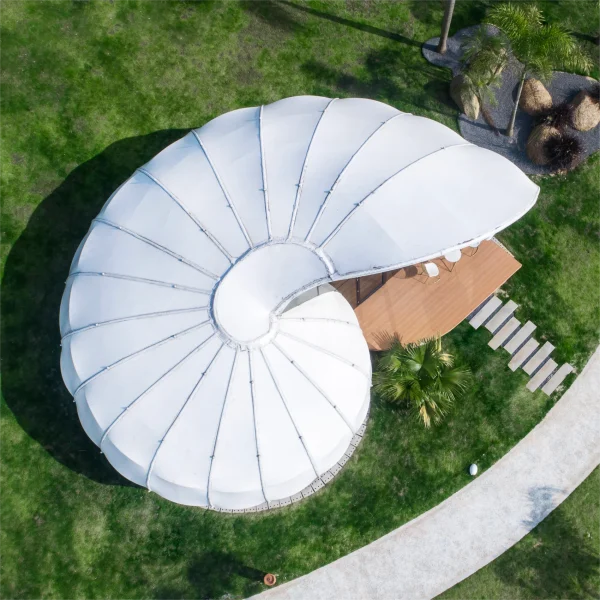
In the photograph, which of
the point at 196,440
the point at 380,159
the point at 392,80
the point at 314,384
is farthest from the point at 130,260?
the point at 392,80

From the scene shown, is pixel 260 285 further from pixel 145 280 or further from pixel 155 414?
pixel 155 414

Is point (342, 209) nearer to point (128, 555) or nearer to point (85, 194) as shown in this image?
point (85, 194)

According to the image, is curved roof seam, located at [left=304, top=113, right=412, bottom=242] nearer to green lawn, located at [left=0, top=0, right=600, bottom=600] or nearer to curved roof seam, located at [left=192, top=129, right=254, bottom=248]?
curved roof seam, located at [left=192, top=129, right=254, bottom=248]

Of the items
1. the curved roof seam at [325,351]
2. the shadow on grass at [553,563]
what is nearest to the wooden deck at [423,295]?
the curved roof seam at [325,351]

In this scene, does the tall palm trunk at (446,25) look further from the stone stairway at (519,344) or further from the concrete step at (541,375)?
the concrete step at (541,375)

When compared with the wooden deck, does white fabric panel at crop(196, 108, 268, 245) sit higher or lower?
higher

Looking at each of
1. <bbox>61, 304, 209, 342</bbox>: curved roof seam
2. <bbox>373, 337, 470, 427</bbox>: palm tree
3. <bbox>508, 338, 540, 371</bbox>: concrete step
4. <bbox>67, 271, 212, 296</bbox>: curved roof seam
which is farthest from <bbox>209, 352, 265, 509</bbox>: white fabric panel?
<bbox>508, 338, 540, 371</bbox>: concrete step
